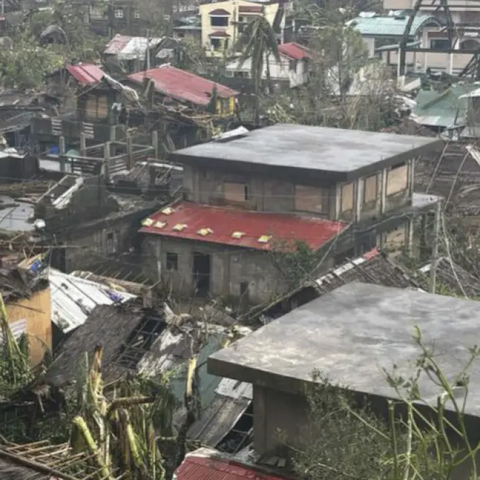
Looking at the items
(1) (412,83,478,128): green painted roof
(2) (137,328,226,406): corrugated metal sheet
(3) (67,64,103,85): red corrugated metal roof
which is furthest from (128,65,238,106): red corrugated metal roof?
(2) (137,328,226,406): corrugated metal sheet

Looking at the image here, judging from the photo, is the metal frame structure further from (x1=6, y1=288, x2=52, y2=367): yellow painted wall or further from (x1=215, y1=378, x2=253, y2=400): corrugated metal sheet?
(x1=215, y1=378, x2=253, y2=400): corrugated metal sheet

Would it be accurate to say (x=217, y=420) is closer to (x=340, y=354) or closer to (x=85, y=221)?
(x=340, y=354)

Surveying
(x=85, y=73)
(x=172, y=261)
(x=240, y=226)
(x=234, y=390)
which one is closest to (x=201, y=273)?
(x=172, y=261)

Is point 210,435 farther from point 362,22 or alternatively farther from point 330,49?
point 362,22

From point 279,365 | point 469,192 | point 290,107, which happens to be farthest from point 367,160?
point 290,107

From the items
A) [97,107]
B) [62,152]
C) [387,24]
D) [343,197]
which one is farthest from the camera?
[387,24]
